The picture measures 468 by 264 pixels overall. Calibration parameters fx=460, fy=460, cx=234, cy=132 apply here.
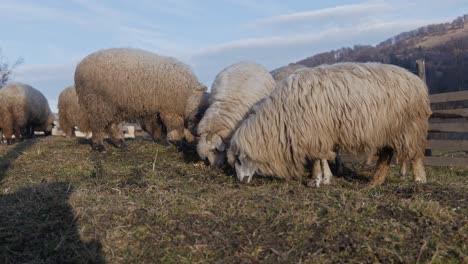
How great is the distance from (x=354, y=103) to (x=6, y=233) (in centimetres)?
412

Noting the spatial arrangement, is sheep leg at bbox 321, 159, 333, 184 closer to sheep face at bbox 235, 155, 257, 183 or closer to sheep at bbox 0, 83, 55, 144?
sheep face at bbox 235, 155, 257, 183

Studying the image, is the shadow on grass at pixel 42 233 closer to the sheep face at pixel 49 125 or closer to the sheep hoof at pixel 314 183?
the sheep hoof at pixel 314 183

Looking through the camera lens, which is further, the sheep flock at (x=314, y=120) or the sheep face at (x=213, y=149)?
the sheep face at (x=213, y=149)

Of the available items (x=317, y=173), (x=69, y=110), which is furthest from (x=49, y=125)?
(x=317, y=173)

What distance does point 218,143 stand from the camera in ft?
25.6

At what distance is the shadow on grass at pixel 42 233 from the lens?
3.58m

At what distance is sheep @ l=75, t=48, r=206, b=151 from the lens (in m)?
9.95

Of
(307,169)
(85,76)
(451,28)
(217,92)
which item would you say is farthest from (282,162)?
(451,28)

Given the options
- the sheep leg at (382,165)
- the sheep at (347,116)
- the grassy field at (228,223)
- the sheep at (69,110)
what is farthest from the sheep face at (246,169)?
the sheep at (69,110)

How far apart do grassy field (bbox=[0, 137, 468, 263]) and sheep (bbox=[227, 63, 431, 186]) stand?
56 cm

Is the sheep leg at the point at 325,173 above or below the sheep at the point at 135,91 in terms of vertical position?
below

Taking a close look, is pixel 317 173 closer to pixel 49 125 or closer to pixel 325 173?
pixel 325 173

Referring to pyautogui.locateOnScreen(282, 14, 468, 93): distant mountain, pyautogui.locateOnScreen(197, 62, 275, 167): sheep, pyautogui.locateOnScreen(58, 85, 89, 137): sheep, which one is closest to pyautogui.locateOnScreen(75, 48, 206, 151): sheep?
pyautogui.locateOnScreen(197, 62, 275, 167): sheep

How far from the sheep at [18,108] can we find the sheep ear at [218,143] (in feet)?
38.6
